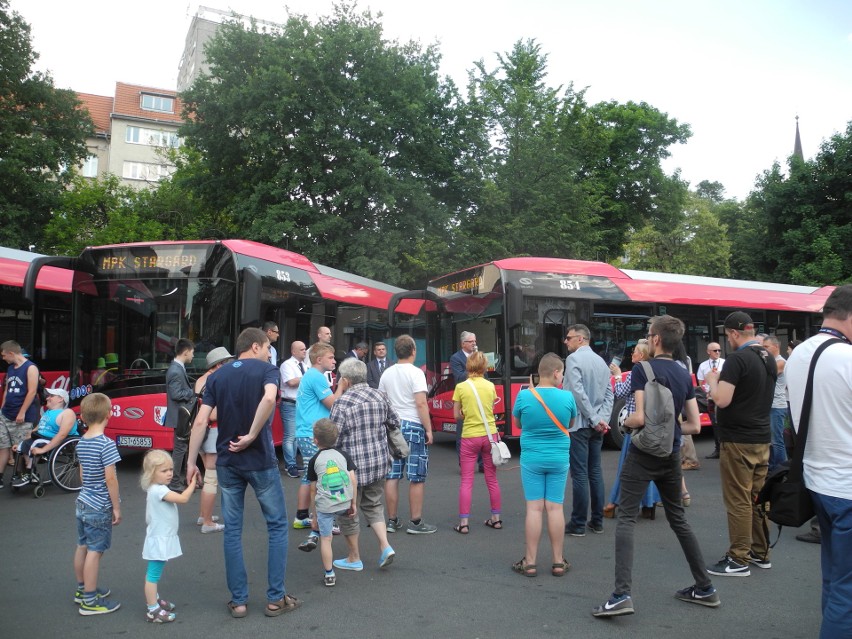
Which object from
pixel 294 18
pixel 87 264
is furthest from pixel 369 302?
pixel 294 18

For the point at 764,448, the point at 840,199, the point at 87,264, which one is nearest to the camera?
the point at 764,448

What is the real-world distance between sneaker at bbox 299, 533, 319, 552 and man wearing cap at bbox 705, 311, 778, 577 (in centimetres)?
337

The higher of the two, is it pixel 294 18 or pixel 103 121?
pixel 103 121

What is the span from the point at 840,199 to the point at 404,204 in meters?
23.5

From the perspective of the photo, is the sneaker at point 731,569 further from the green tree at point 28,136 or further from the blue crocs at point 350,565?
the green tree at point 28,136

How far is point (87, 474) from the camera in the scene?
4.93 meters

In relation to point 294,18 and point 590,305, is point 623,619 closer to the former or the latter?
point 590,305

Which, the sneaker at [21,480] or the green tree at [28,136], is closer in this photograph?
the sneaker at [21,480]

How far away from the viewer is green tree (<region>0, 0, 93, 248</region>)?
25109 millimetres

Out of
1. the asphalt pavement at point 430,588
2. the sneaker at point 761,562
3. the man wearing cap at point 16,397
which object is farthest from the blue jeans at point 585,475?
the man wearing cap at point 16,397

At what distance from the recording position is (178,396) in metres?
8.27

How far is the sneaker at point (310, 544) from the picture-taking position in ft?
20.6

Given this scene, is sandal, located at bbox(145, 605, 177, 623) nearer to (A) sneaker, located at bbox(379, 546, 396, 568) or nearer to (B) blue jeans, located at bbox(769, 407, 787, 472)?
(A) sneaker, located at bbox(379, 546, 396, 568)

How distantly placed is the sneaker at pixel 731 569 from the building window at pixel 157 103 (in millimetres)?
63176
